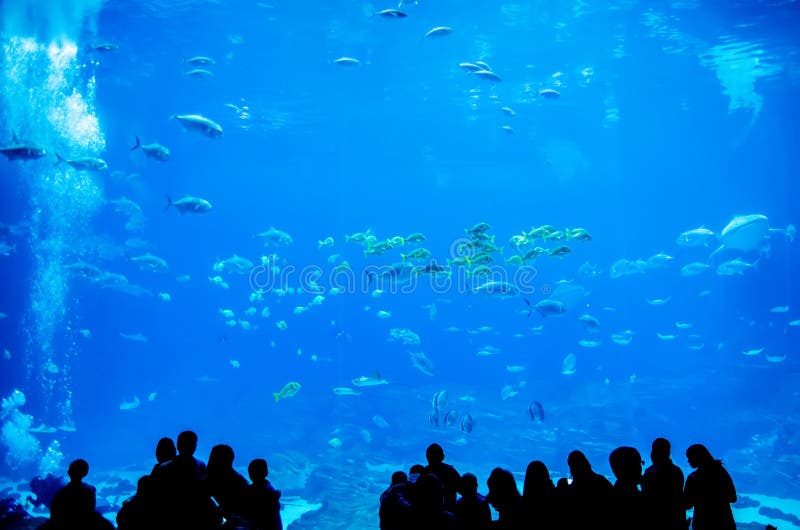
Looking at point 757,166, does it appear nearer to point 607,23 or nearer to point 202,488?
point 607,23

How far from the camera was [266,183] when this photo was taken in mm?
48781

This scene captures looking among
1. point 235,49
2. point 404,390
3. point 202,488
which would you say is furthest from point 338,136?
point 202,488

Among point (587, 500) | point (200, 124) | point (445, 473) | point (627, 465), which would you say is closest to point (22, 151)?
Result: point (200, 124)

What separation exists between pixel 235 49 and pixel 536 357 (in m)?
30.2

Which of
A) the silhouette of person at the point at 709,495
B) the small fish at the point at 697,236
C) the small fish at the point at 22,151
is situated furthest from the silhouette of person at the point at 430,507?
the small fish at the point at 697,236

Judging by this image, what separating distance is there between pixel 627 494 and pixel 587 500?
0.93 feet

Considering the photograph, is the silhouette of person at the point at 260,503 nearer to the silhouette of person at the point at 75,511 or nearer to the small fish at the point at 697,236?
the silhouette of person at the point at 75,511

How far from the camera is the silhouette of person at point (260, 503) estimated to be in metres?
3.21

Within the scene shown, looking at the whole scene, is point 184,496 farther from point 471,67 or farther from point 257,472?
point 471,67

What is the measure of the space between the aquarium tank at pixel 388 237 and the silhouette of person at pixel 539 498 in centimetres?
759

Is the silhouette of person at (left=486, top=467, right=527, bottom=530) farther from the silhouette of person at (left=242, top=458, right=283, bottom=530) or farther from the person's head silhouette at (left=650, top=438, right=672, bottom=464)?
the silhouette of person at (left=242, top=458, right=283, bottom=530)

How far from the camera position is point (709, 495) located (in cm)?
327

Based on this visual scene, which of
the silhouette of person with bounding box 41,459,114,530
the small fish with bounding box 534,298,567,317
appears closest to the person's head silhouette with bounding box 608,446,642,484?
the silhouette of person with bounding box 41,459,114,530

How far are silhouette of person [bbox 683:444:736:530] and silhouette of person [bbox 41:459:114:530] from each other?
149 inches
